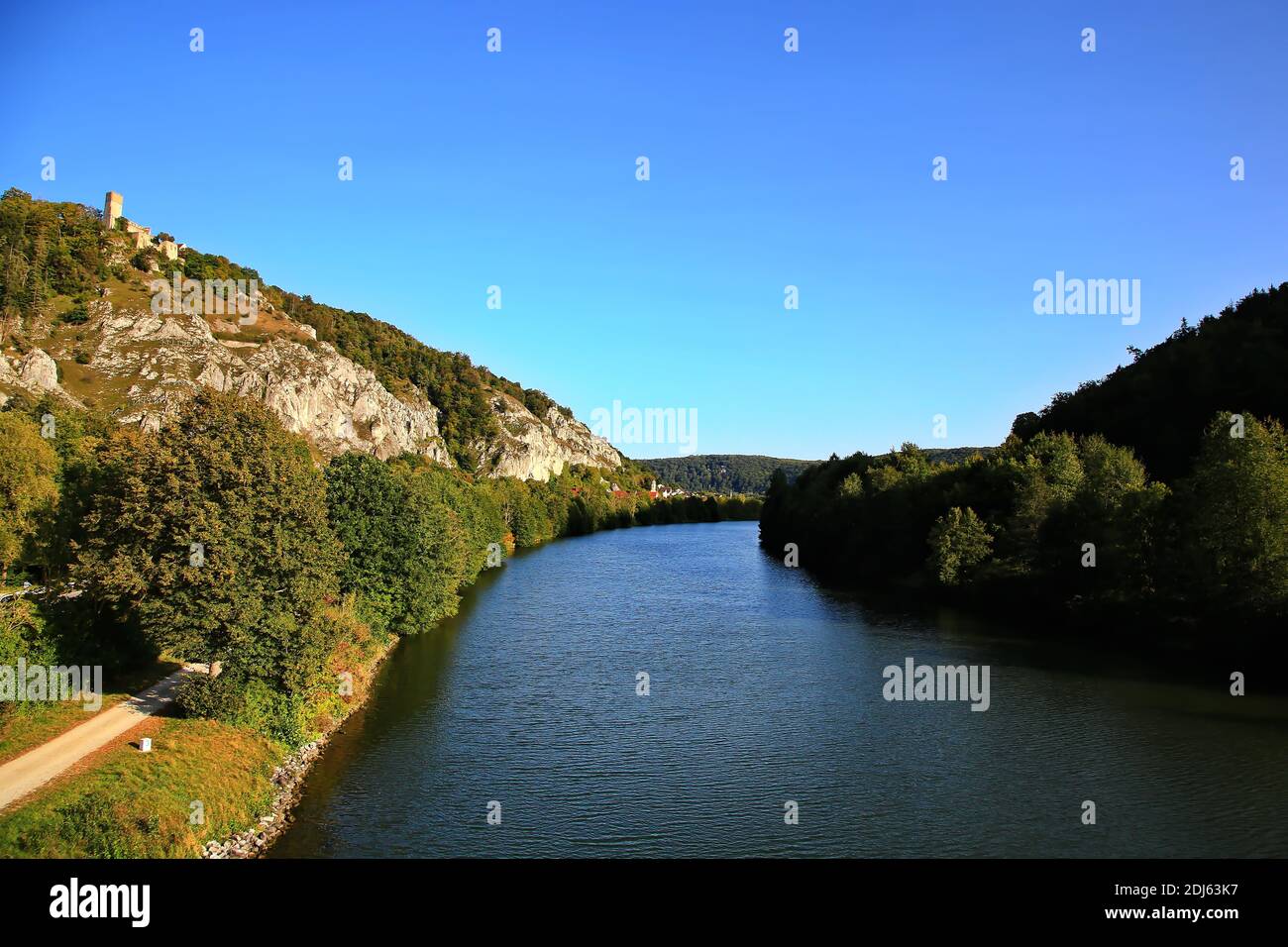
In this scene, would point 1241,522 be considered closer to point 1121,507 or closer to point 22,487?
point 1121,507

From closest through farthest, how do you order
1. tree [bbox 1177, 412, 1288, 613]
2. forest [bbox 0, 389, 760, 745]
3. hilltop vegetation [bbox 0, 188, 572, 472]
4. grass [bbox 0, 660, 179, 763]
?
grass [bbox 0, 660, 179, 763]
forest [bbox 0, 389, 760, 745]
tree [bbox 1177, 412, 1288, 613]
hilltop vegetation [bbox 0, 188, 572, 472]

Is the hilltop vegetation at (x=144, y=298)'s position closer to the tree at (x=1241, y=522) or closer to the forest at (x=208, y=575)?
the forest at (x=208, y=575)

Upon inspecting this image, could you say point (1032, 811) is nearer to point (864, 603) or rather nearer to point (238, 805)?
point (238, 805)

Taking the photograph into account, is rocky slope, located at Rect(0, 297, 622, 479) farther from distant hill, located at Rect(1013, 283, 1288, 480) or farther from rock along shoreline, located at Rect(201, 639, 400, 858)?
distant hill, located at Rect(1013, 283, 1288, 480)

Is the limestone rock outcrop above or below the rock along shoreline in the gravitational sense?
above

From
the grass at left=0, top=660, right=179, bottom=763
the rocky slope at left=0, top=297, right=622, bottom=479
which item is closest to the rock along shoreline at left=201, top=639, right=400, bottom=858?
the grass at left=0, top=660, right=179, bottom=763

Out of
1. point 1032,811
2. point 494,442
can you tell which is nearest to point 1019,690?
point 1032,811
